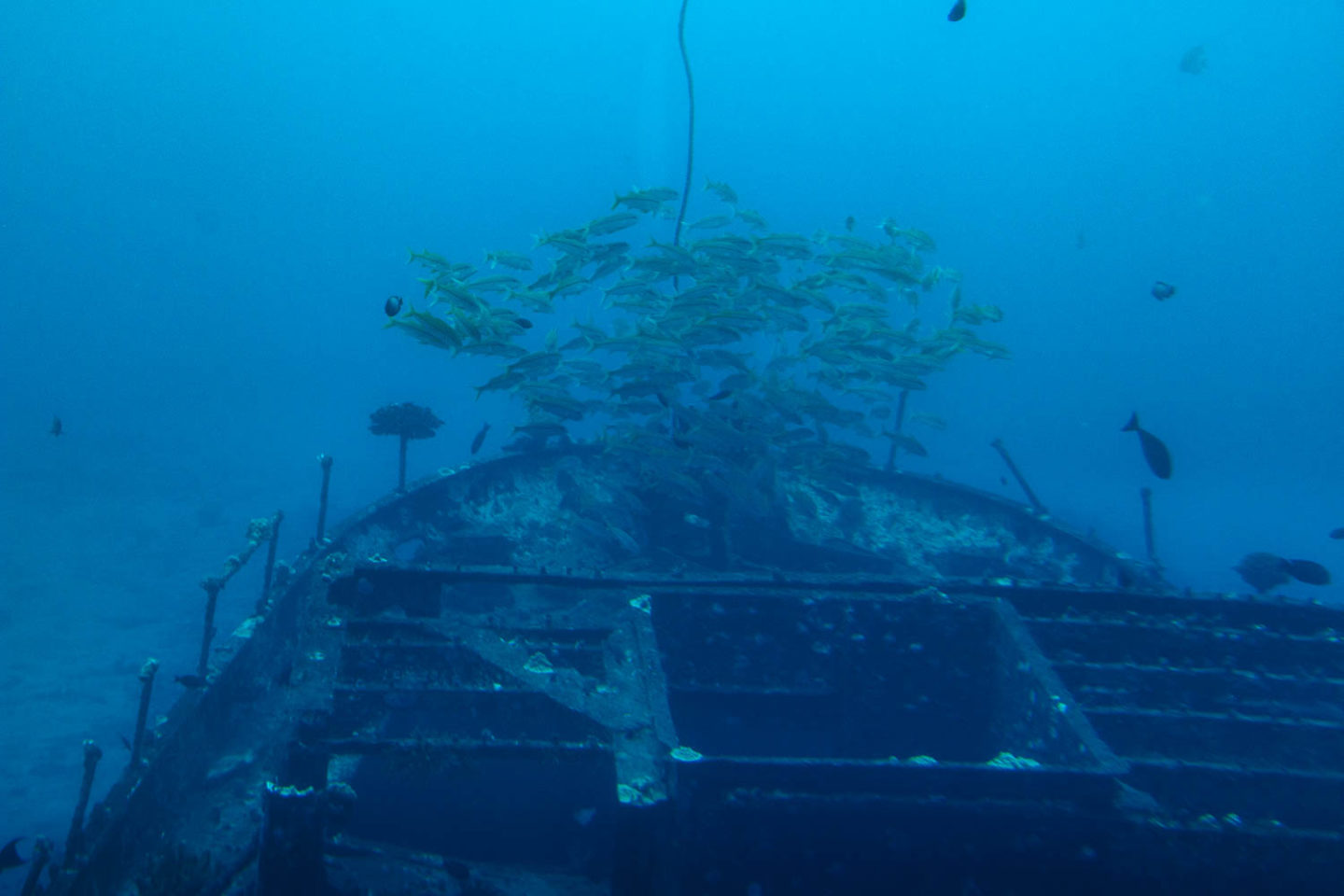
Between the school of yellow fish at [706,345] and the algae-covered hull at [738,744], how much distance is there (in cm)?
272

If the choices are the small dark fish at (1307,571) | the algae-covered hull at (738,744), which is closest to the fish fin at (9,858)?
the algae-covered hull at (738,744)

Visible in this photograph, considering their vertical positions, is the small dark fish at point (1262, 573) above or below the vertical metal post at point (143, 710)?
above

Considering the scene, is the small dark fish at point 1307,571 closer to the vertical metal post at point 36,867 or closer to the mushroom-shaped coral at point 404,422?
the mushroom-shaped coral at point 404,422

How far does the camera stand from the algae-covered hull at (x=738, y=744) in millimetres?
2928

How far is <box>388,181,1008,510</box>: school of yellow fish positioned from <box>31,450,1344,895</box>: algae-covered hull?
2.72m

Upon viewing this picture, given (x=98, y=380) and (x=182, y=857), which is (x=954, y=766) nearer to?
(x=182, y=857)

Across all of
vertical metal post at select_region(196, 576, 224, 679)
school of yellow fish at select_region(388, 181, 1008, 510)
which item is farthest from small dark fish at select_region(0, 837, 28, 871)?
school of yellow fish at select_region(388, 181, 1008, 510)

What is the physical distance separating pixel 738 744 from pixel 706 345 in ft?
12.9

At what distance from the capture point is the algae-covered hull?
2928mm

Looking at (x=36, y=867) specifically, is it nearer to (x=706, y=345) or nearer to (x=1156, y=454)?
(x=706, y=345)

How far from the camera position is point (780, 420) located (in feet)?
26.2

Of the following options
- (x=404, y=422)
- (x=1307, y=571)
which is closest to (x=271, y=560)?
(x=404, y=422)

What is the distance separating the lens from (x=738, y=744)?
4922 mm

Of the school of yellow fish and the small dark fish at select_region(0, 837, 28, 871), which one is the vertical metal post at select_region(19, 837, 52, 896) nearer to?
the small dark fish at select_region(0, 837, 28, 871)
